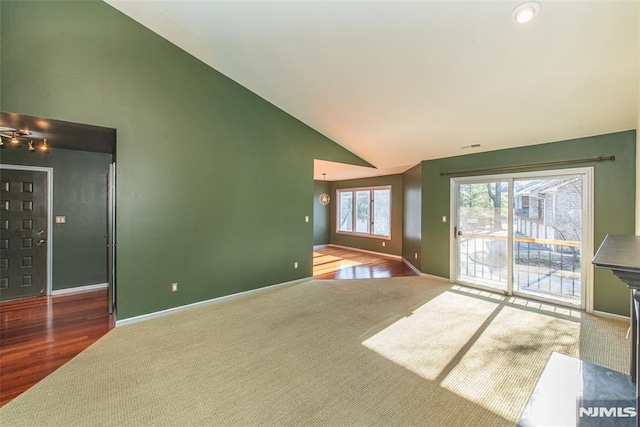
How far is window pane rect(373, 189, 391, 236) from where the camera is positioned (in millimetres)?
7621

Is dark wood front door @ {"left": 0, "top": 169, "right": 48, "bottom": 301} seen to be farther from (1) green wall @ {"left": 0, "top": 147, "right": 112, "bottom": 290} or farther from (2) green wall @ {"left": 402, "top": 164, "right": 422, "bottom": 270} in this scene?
(2) green wall @ {"left": 402, "top": 164, "right": 422, "bottom": 270}

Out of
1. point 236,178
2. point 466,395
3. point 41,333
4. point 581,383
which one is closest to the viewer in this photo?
point 581,383

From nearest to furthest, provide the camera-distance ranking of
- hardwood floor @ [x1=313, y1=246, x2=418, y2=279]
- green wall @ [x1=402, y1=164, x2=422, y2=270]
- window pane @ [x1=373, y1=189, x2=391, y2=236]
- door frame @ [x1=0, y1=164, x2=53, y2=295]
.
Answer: door frame @ [x1=0, y1=164, x2=53, y2=295]
hardwood floor @ [x1=313, y1=246, x2=418, y2=279]
green wall @ [x1=402, y1=164, x2=422, y2=270]
window pane @ [x1=373, y1=189, x2=391, y2=236]

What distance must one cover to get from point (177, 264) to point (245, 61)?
2904mm

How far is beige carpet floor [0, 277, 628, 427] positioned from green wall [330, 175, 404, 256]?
141 inches

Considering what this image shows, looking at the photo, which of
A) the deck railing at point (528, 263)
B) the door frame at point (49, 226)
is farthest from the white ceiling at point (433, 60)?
the door frame at point (49, 226)

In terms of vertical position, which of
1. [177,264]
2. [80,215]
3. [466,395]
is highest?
[80,215]

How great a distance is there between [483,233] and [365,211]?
12.9ft

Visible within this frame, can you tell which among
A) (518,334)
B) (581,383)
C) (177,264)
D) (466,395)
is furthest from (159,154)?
(518,334)

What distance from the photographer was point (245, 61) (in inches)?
140

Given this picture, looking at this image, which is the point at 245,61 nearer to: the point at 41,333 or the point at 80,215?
the point at 80,215

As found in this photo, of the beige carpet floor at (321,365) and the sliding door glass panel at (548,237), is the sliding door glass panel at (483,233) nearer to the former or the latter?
the sliding door glass panel at (548,237)

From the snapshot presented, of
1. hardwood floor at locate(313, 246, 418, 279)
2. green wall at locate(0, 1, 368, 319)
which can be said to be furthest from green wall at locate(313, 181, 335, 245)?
green wall at locate(0, 1, 368, 319)

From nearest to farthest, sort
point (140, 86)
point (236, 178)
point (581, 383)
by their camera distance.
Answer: point (581, 383), point (140, 86), point (236, 178)
